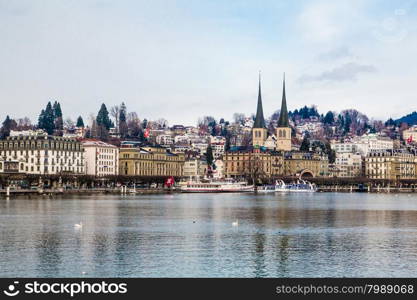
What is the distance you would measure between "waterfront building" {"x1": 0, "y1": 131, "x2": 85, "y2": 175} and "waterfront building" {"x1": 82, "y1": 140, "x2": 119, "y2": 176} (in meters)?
9.19

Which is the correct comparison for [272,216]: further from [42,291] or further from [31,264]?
[42,291]

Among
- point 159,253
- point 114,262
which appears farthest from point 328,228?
point 114,262

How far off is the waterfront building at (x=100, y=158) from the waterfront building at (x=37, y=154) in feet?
30.2

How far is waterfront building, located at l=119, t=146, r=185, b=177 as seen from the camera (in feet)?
533

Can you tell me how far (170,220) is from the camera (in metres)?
55.1

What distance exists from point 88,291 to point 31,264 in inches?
297

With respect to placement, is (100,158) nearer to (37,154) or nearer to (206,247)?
(37,154)

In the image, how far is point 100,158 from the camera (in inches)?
6004

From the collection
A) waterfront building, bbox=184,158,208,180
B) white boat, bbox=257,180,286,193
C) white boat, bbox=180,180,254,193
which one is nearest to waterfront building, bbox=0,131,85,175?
white boat, bbox=180,180,254,193

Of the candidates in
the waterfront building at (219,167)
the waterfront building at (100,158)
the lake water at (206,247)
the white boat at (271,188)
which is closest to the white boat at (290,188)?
the white boat at (271,188)

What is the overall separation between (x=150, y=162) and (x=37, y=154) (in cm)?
3516

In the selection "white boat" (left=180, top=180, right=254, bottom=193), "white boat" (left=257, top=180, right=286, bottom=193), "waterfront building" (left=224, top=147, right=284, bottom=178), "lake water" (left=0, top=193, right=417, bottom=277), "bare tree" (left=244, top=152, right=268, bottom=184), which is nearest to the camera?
"lake water" (left=0, top=193, right=417, bottom=277)

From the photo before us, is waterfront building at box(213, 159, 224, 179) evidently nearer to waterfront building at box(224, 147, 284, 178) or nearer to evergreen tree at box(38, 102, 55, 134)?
waterfront building at box(224, 147, 284, 178)

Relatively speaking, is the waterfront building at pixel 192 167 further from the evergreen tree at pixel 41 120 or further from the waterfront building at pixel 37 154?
the waterfront building at pixel 37 154
